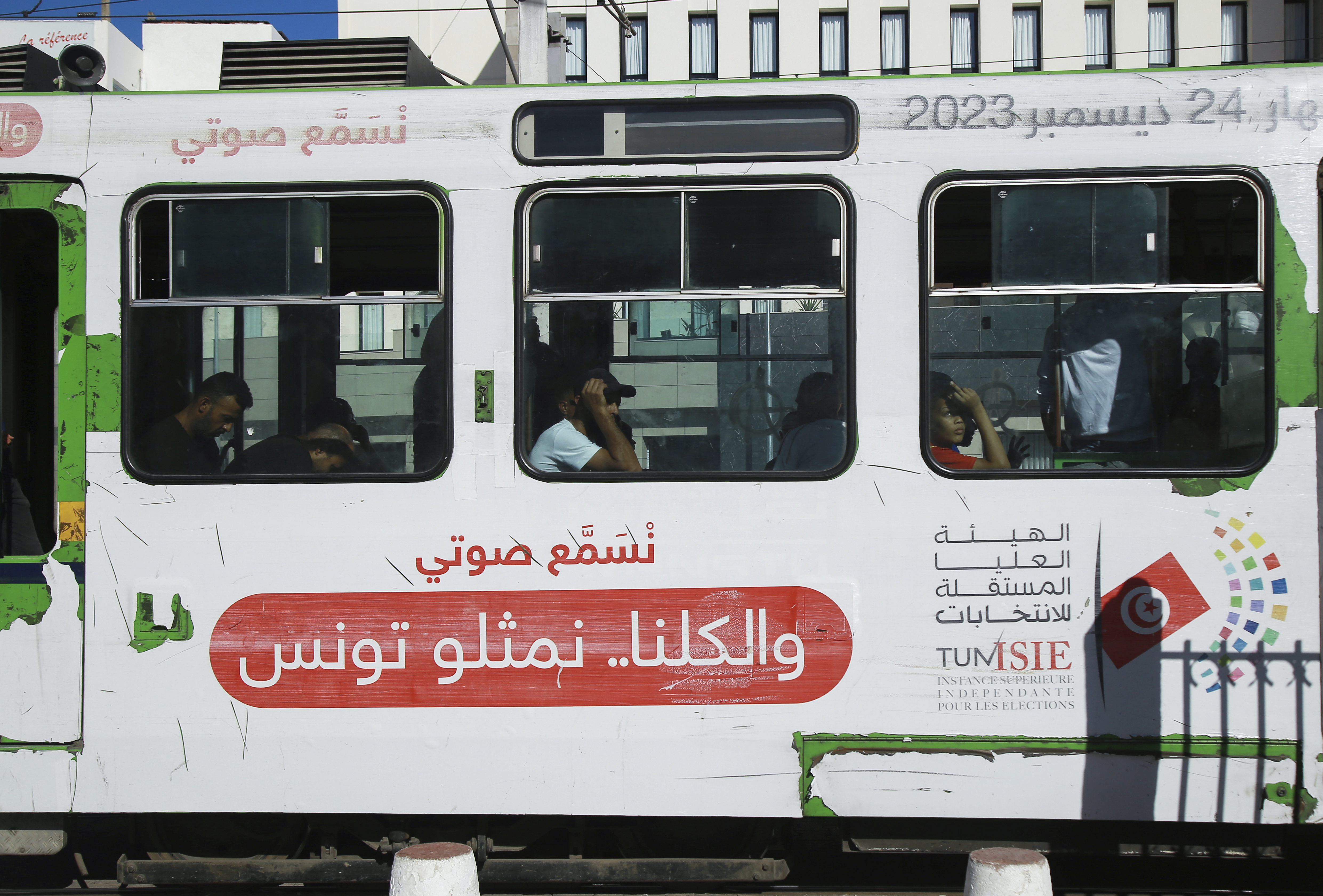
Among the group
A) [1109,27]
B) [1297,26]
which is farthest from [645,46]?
[1297,26]

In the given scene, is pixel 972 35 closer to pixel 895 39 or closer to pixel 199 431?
pixel 895 39

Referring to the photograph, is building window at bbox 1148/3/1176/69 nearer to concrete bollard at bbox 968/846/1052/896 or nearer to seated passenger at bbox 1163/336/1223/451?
seated passenger at bbox 1163/336/1223/451

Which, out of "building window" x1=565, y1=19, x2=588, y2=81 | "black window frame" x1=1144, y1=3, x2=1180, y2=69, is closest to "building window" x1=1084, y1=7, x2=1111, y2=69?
"black window frame" x1=1144, y1=3, x2=1180, y2=69

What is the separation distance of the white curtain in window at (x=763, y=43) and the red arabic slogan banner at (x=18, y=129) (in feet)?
71.9

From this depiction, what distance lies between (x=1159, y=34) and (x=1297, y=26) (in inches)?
120

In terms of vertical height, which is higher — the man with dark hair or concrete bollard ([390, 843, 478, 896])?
the man with dark hair

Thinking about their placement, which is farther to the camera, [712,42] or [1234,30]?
[712,42]

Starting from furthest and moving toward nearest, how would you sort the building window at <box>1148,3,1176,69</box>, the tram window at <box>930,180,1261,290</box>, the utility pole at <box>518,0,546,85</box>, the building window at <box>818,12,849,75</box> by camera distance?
the building window at <box>818,12,849,75</box> < the building window at <box>1148,3,1176,69</box> < the utility pole at <box>518,0,546,85</box> < the tram window at <box>930,180,1261,290</box>

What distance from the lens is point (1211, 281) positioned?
358cm

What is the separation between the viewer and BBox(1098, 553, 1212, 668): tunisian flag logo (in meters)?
3.58

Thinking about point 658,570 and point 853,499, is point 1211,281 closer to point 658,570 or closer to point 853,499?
point 853,499

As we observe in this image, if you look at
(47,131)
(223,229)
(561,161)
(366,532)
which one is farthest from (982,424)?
(47,131)

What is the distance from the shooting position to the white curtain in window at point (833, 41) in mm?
23938

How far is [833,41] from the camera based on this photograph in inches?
944
